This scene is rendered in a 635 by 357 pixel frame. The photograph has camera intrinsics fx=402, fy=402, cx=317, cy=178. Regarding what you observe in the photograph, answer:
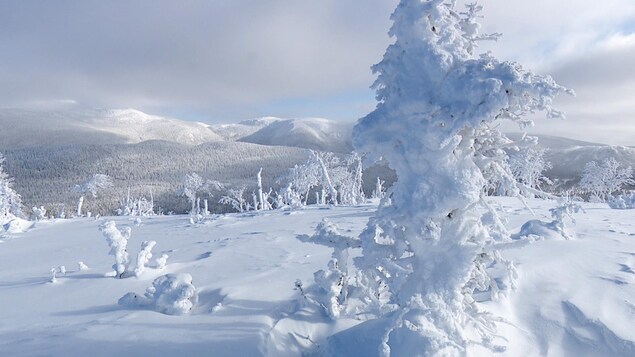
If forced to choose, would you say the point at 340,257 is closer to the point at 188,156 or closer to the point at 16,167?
the point at 188,156

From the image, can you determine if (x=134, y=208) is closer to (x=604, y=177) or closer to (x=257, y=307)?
(x=257, y=307)

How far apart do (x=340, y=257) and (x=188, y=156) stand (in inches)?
7824

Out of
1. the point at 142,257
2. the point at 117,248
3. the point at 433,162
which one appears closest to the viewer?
the point at 433,162

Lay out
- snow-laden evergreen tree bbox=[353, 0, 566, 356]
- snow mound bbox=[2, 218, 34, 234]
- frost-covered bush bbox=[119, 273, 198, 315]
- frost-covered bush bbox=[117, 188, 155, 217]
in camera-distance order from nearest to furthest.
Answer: snow-laden evergreen tree bbox=[353, 0, 566, 356]
frost-covered bush bbox=[119, 273, 198, 315]
snow mound bbox=[2, 218, 34, 234]
frost-covered bush bbox=[117, 188, 155, 217]

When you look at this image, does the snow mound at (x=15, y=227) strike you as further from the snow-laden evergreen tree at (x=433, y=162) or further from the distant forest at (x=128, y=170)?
the distant forest at (x=128, y=170)

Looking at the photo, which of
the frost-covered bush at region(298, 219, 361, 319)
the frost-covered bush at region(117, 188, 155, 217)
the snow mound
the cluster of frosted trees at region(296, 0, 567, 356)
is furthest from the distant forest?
the cluster of frosted trees at region(296, 0, 567, 356)

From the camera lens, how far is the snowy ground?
549cm

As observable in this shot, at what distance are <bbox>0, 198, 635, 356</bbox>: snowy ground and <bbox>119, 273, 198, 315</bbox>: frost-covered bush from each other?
0.16m

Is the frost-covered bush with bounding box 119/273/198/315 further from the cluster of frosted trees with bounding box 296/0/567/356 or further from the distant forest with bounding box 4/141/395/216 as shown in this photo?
the distant forest with bounding box 4/141/395/216

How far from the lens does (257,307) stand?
6.64 meters

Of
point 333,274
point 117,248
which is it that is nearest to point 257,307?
point 333,274

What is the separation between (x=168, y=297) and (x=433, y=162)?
470 centimetres

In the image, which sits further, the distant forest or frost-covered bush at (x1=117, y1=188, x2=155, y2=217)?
the distant forest

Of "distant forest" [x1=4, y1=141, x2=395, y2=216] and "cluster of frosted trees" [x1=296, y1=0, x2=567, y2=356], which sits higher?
"distant forest" [x1=4, y1=141, x2=395, y2=216]
